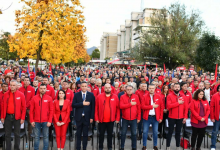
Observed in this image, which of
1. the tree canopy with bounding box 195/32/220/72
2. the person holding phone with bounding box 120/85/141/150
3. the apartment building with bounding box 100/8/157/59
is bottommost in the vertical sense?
the person holding phone with bounding box 120/85/141/150

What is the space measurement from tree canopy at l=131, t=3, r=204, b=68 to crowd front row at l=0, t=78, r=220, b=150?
2382 centimetres

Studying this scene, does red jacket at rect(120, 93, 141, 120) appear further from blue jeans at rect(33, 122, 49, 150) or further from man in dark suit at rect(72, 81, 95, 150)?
blue jeans at rect(33, 122, 49, 150)

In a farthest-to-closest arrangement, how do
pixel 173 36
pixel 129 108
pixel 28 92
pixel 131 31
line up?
1. pixel 131 31
2. pixel 173 36
3. pixel 28 92
4. pixel 129 108

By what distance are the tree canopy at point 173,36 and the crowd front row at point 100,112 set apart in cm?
2382

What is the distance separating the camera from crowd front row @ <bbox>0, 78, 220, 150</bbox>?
20.1ft

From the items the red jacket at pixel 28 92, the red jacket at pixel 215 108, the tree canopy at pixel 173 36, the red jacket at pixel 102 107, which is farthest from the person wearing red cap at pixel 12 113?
the tree canopy at pixel 173 36

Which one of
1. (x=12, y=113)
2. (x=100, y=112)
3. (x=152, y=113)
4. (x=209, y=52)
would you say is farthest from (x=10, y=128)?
(x=209, y=52)

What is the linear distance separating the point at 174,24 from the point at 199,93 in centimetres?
2579

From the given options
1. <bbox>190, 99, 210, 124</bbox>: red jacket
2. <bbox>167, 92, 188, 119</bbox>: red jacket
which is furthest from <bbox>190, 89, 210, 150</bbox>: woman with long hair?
<bbox>167, 92, 188, 119</bbox>: red jacket

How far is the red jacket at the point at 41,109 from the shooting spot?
6051mm

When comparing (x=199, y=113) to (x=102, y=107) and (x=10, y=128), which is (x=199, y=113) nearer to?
(x=102, y=107)

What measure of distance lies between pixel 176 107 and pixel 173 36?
2569cm

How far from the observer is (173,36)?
1206 inches

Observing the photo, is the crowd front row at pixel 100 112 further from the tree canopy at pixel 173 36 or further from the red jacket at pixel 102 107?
the tree canopy at pixel 173 36
